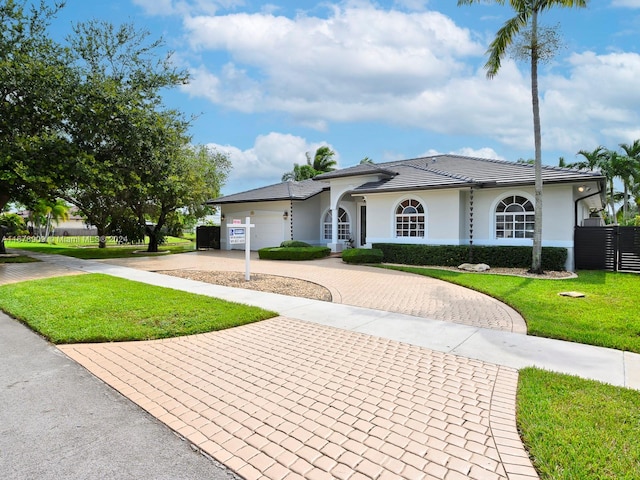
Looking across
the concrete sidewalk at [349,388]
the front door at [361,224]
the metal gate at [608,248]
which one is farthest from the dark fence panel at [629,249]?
the front door at [361,224]

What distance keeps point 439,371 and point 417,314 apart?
3001mm

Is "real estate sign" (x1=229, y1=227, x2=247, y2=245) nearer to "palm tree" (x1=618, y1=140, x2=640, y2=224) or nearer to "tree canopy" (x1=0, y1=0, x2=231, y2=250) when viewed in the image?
"tree canopy" (x1=0, y1=0, x2=231, y2=250)

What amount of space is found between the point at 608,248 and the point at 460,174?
6.61m

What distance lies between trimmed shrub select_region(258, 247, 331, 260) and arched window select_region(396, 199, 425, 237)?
13.9 feet

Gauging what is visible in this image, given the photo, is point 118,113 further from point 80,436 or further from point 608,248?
point 608,248

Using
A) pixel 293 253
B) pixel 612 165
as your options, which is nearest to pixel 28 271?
pixel 293 253

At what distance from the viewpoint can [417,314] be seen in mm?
7711

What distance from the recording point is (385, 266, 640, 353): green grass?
6.25m

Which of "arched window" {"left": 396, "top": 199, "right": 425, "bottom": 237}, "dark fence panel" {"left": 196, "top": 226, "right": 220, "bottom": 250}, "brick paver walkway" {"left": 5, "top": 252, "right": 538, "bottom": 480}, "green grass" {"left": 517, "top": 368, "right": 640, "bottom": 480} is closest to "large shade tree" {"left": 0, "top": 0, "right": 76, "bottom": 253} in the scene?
"dark fence panel" {"left": 196, "top": 226, "right": 220, "bottom": 250}

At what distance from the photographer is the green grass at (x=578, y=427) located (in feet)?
9.29

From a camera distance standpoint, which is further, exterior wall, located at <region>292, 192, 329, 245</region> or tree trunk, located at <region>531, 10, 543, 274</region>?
exterior wall, located at <region>292, 192, 329, 245</region>

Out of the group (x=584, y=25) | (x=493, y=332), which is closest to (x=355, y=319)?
(x=493, y=332)

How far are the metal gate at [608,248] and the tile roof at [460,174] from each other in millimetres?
2060

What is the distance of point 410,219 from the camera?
17953 millimetres
